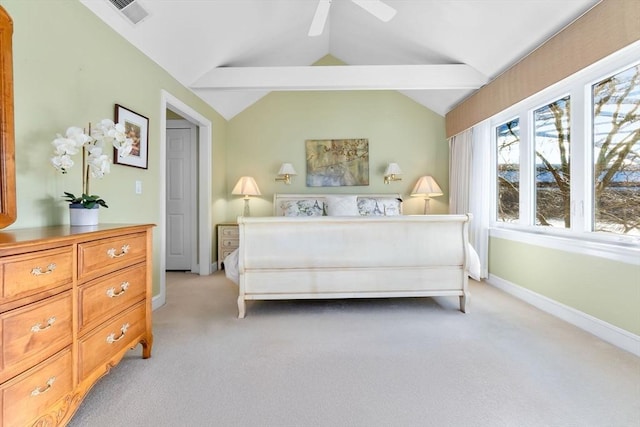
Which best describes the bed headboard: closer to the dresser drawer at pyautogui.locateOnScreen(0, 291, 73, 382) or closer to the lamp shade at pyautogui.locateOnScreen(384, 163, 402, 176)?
the lamp shade at pyautogui.locateOnScreen(384, 163, 402, 176)

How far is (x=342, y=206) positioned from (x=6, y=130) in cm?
361

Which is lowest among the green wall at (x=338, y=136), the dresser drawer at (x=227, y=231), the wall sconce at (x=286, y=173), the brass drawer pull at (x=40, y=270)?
the dresser drawer at (x=227, y=231)

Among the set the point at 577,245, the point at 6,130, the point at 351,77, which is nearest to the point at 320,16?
the point at 351,77

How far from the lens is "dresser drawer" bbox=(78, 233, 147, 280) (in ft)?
4.41

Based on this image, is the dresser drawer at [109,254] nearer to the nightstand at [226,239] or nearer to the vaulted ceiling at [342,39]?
the vaulted ceiling at [342,39]

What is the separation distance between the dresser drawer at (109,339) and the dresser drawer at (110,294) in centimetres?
5

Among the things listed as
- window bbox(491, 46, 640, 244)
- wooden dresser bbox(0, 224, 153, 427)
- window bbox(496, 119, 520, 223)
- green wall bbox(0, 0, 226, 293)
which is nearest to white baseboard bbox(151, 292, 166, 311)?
green wall bbox(0, 0, 226, 293)

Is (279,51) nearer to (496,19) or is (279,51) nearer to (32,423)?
(496,19)

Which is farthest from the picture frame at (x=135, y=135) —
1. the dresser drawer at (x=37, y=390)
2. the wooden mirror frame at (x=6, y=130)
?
the dresser drawer at (x=37, y=390)

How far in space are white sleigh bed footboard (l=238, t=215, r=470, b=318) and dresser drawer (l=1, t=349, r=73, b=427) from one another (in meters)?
1.36

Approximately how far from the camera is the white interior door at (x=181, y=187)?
4223 mm

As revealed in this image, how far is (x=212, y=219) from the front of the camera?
14.2 feet

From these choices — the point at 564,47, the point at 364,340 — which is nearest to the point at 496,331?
the point at 364,340

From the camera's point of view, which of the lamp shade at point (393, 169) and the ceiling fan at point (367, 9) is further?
the lamp shade at point (393, 169)
